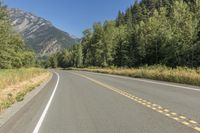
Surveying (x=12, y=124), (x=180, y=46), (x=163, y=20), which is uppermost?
(x=163, y=20)

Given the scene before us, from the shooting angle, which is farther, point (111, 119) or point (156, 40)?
point (156, 40)

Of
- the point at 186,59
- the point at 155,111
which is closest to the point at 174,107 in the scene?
the point at 155,111

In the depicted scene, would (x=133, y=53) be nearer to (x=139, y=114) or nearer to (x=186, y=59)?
(x=186, y=59)

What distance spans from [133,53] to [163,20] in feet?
39.2

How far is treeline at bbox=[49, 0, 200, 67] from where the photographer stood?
62625 mm

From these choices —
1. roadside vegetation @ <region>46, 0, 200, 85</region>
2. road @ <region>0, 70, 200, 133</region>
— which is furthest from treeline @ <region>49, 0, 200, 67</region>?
road @ <region>0, 70, 200, 133</region>

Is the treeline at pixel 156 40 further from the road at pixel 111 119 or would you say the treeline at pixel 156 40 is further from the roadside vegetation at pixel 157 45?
the road at pixel 111 119

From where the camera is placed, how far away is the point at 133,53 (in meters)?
88.1

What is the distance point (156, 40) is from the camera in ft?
259

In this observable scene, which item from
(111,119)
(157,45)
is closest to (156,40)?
(157,45)

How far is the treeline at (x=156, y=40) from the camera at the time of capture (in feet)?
205

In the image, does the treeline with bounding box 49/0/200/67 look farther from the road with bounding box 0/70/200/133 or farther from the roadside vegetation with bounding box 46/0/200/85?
the road with bounding box 0/70/200/133

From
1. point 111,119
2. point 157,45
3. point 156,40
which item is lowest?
point 111,119

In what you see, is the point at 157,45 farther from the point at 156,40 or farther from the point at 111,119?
the point at 111,119
